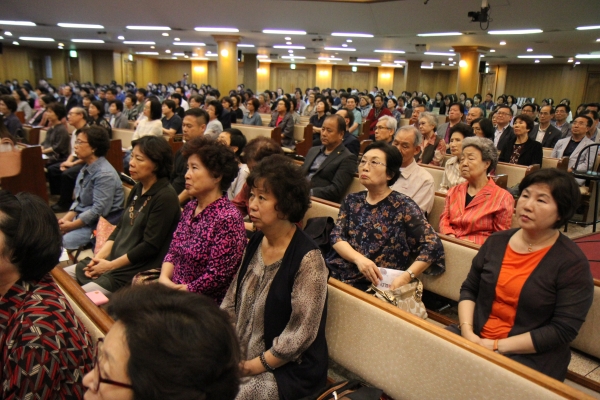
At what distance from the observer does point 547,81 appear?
22.6 metres

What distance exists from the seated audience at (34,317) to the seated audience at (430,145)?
14.2 ft

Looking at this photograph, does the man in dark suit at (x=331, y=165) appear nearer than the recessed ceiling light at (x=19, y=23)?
Yes

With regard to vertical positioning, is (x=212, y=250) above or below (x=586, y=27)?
below

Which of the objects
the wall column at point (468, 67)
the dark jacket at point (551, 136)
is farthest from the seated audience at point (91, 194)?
the wall column at point (468, 67)

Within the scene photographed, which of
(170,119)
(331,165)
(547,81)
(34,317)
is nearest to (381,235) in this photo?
(331,165)

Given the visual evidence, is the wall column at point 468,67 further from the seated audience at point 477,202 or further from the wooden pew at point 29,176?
the wooden pew at point 29,176

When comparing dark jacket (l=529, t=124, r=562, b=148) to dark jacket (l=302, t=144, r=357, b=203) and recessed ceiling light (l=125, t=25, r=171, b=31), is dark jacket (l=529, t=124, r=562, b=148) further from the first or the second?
recessed ceiling light (l=125, t=25, r=171, b=31)

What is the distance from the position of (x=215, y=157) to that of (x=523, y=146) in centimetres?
401

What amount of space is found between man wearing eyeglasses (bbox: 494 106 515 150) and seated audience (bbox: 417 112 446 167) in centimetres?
76

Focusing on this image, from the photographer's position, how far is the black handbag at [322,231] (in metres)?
2.64

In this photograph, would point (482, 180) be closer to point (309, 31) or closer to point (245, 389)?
point (245, 389)

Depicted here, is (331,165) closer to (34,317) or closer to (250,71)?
(34,317)

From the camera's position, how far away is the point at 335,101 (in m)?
15.1

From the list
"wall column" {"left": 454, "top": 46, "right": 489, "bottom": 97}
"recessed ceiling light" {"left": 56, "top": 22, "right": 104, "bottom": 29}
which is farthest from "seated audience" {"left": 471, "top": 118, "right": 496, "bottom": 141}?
"recessed ceiling light" {"left": 56, "top": 22, "right": 104, "bottom": 29}
